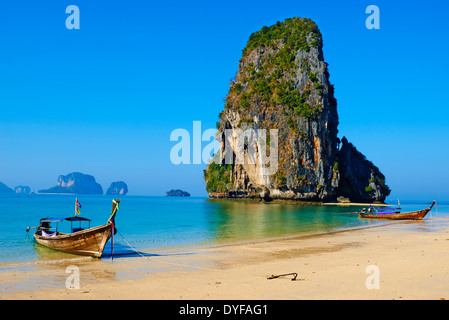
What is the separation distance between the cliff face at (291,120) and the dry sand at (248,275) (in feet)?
219

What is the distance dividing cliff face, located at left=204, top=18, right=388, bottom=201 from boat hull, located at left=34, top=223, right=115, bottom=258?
69.3 meters

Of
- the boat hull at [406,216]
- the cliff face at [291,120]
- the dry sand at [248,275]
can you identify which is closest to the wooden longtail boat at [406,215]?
the boat hull at [406,216]

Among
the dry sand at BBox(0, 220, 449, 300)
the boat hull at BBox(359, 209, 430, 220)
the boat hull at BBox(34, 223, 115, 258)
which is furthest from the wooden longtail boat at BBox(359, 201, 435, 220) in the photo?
the boat hull at BBox(34, 223, 115, 258)

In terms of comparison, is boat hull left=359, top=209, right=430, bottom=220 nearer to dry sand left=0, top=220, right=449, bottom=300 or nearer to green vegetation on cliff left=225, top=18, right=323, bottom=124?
dry sand left=0, top=220, right=449, bottom=300

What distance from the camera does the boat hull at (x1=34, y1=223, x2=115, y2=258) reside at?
50.2 ft

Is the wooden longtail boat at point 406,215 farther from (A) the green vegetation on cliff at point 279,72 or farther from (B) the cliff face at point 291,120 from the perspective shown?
(A) the green vegetation on cliff at point 279,72

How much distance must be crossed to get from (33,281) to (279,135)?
78.0 m

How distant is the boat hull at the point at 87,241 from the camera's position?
15312 mm

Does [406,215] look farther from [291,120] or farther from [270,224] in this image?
[291,120]

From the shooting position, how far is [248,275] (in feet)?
36.7

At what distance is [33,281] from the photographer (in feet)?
35.1
